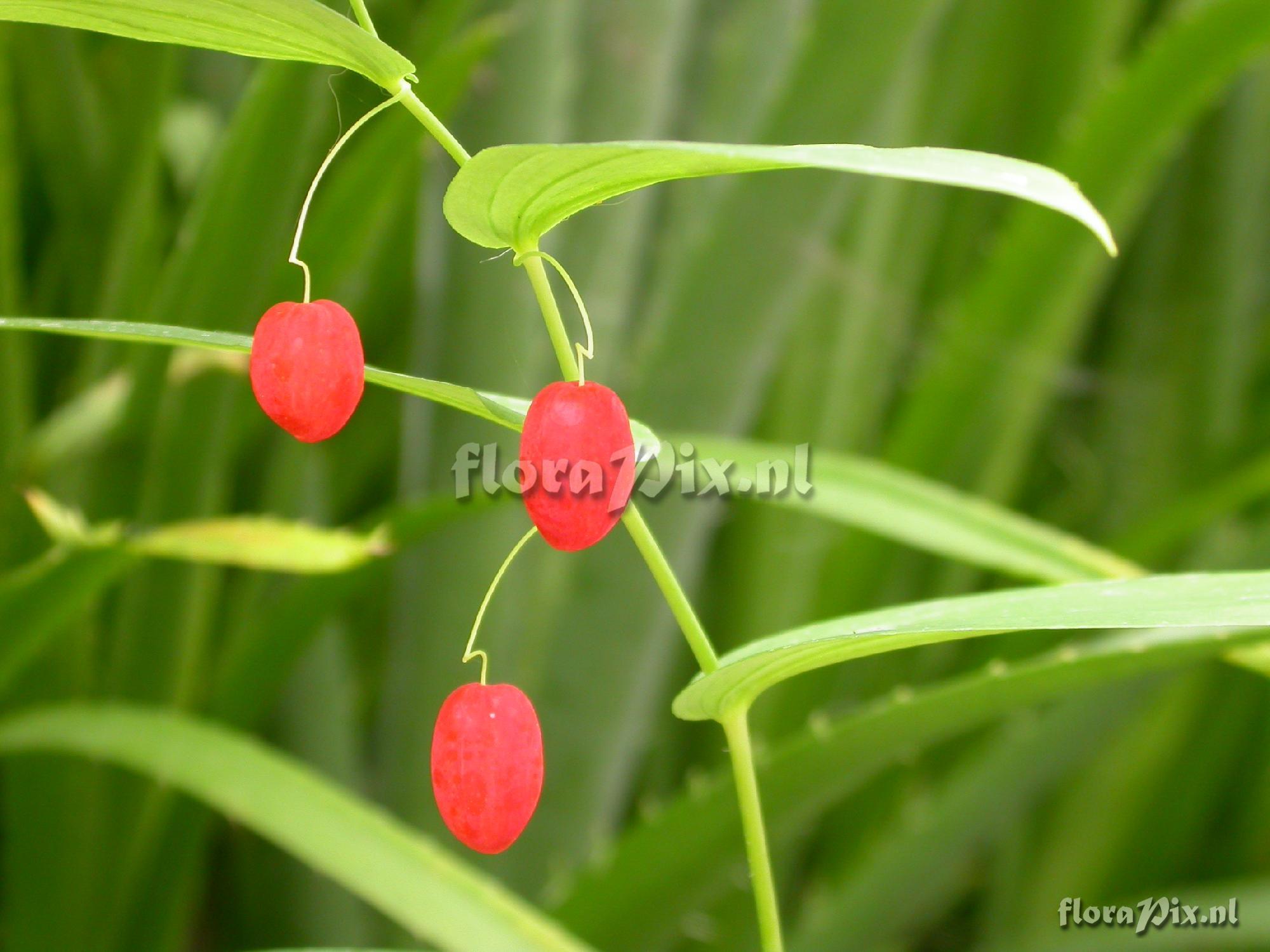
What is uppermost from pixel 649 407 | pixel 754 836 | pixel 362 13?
pixel 649 407

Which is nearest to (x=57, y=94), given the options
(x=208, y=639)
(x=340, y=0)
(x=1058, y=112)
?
(x=340, y=0)

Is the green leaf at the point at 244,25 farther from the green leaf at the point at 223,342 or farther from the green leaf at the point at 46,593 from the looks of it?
the green leaf at the point at 46,593

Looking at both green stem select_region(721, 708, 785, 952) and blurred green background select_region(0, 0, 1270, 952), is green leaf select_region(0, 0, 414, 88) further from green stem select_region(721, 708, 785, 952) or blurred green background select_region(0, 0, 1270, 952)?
blurred green background select_region(0, 0, 1270, 952)

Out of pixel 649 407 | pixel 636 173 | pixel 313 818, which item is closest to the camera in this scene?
pixel 636 173

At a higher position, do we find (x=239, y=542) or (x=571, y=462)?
(x=239, y=542)

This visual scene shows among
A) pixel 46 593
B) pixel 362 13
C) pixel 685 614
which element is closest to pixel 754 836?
pixel 685 614

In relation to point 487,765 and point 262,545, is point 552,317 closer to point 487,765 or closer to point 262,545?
point 487,765

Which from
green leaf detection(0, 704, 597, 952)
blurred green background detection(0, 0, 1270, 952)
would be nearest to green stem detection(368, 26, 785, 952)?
green leaf detection(0, 704, 597, 952)
